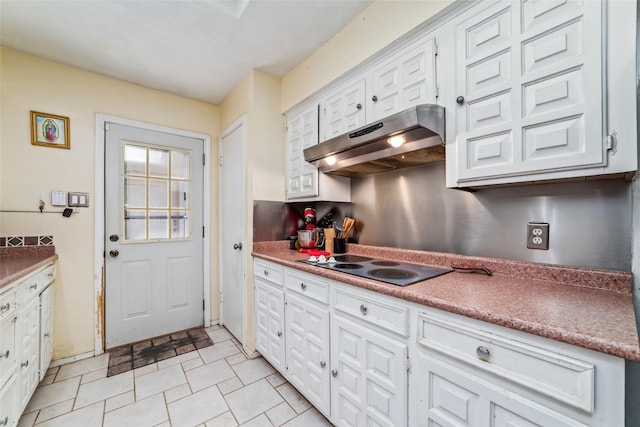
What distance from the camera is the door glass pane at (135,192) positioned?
246 cm

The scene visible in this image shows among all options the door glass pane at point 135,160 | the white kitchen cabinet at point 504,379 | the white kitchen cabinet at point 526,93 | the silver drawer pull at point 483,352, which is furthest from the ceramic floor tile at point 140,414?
the white kitchen cabinet at point 526,93

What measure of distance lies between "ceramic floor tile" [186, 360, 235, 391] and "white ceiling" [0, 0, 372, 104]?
2.49m

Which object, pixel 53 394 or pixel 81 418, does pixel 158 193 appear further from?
pixel 81 418

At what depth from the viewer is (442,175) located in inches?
63.6

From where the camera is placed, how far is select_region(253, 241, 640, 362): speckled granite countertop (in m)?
0.68

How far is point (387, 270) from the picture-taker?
1.48 metres

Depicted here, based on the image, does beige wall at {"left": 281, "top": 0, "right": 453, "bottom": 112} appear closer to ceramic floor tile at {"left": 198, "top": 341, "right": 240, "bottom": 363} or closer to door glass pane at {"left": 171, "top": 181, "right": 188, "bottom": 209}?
door glass pane at {"left": 171, "top": 181, "right": 188, "bottom": 209}

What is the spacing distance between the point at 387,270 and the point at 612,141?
1.02 m

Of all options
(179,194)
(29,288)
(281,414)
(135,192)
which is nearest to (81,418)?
(29,288)

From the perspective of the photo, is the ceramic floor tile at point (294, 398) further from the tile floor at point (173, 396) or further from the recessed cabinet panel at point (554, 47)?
the recessed cabinet panel at point (554, 47)

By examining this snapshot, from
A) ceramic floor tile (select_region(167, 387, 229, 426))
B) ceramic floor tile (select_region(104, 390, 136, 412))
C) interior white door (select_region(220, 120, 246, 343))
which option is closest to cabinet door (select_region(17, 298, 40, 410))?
ceramic floor tile (select_region(104, 390, 136, 412))

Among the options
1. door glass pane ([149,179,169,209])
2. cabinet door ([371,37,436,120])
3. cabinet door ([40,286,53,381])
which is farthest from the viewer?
door glass pane ([149,179,169,209])

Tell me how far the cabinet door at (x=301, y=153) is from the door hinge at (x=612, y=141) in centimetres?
158

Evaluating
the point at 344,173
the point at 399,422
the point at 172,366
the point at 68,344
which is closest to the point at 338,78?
the point at 344,173
